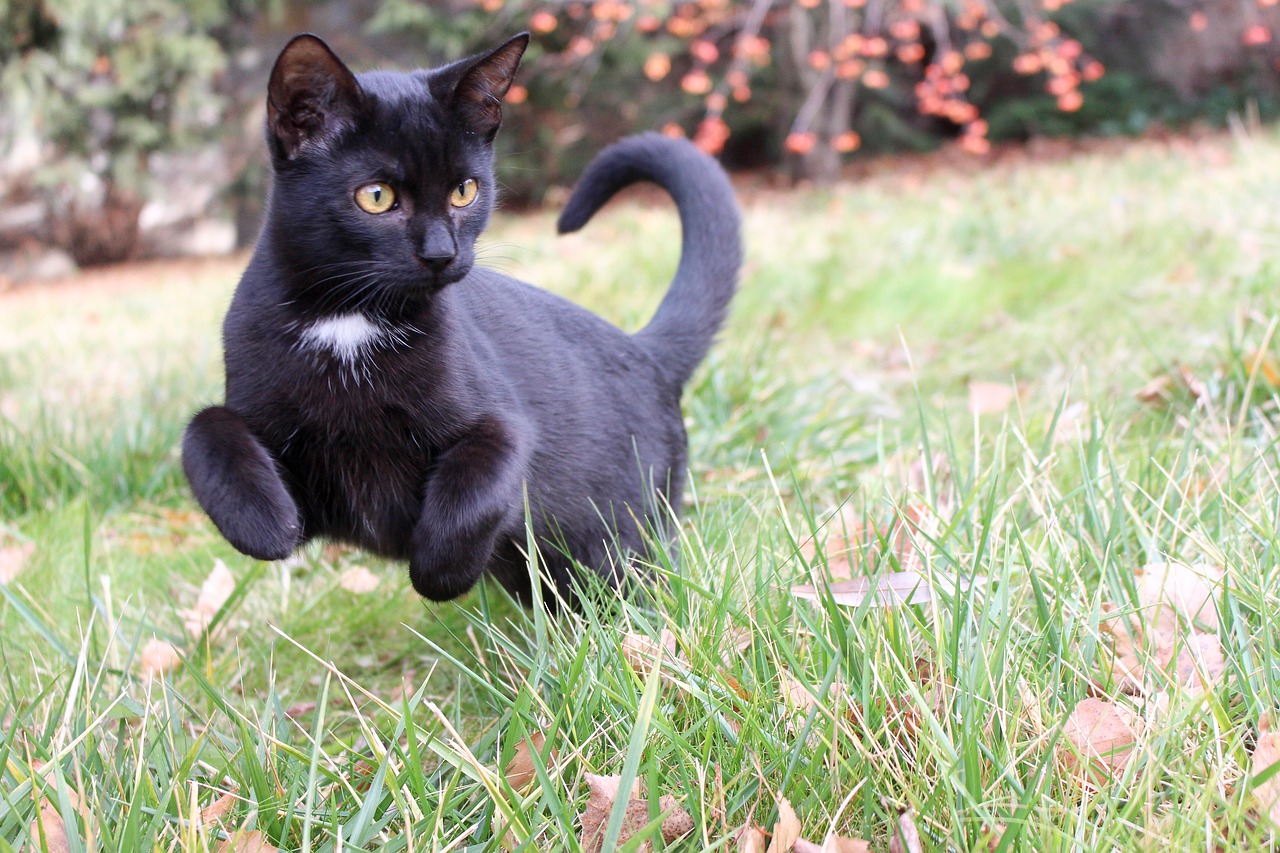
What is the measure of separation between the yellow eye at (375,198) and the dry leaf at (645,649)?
76 centimetres

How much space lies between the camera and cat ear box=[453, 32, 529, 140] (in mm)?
1751

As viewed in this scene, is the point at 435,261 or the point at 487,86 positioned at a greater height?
the point at 487,86

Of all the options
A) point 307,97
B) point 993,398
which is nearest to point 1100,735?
point 307,97

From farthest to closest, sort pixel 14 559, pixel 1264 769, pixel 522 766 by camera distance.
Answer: pixel 14 559, pixel 522 766, pixel 1264 769

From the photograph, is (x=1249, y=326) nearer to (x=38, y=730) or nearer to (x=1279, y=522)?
(x=1279, y=522)

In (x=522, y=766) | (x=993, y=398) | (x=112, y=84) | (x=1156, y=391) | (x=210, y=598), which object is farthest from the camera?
(x=112, y=84)

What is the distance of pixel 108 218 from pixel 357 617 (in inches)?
315

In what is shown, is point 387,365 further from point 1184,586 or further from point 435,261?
point 1184,586

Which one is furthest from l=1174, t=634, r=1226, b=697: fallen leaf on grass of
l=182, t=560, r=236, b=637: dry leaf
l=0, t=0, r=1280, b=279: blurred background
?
l=0, t=0, r=1280, b=279: blurred background

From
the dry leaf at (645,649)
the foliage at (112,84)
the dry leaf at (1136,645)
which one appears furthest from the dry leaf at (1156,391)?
the foliage at (112,84)

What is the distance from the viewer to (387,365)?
1.76m

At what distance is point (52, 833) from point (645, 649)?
0.77m

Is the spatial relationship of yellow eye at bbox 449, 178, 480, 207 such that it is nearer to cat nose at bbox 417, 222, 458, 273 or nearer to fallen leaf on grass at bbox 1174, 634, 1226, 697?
cat nose at bbox 417, 222, 458, 273

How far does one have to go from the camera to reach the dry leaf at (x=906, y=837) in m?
1.21
